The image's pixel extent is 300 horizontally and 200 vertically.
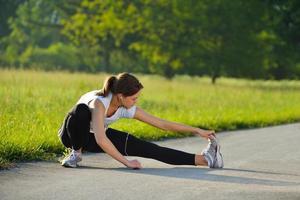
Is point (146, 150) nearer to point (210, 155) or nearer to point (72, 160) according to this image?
point (210, 155)

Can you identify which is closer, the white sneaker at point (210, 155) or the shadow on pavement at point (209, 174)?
the shadow on pavement at point (209, 174)

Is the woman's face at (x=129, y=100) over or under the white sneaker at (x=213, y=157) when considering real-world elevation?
over

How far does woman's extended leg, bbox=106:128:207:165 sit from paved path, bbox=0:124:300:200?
0.30 ft

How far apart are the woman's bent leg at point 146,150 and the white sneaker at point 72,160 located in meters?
0.51

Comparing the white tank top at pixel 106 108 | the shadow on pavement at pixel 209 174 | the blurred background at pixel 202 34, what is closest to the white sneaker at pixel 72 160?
the shadow on pavement at pixel 209 174

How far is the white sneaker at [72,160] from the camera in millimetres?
7691

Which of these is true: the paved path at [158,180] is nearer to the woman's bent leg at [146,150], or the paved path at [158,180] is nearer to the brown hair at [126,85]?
the woman's bent leg at [146,150]

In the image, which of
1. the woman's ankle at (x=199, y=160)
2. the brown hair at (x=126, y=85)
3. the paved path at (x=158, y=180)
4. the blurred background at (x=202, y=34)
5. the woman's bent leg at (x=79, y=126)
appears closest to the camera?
the paved path at (x=158, y=180)

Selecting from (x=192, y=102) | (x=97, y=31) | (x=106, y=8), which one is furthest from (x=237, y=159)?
(x=106, y=8)

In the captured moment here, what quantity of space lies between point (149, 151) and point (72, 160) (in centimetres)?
89

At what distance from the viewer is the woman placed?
7.53 m

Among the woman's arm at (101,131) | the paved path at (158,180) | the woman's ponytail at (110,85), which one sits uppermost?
the woman's ponytail at (110,85)

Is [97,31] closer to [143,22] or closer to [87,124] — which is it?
[143,22]

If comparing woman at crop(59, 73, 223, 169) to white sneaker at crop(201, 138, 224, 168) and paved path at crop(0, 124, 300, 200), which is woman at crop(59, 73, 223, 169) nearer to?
white sneaker at crop(201, 138, 224, 168)
